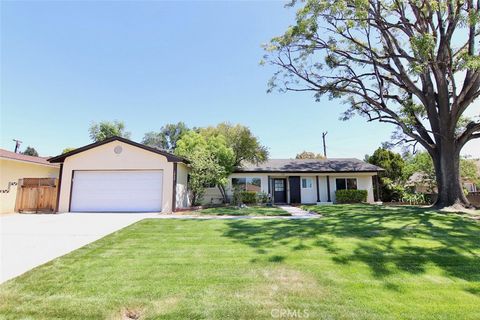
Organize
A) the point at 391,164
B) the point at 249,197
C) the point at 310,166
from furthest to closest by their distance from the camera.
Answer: the point at 391,164 < the point at 310,166 < the point at 249,197

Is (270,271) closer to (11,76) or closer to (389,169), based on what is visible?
(11,76)

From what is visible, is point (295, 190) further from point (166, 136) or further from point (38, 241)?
point (166, 136)

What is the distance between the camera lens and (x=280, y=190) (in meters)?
20.0

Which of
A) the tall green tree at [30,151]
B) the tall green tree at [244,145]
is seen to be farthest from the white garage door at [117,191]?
the tall green tree at [30,151]

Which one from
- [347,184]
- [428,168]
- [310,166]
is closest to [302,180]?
[310,166]

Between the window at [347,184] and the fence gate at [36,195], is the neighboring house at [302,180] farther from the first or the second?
the fence gate at [36,195]

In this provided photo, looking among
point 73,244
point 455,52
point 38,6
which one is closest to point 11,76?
point 38,6

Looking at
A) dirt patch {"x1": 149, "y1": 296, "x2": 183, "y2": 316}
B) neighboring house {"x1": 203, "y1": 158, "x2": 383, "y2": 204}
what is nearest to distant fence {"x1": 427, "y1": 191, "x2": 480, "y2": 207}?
neighboring house {"x1": 203, "y1": 158, "x2": 383, "y2": 204}

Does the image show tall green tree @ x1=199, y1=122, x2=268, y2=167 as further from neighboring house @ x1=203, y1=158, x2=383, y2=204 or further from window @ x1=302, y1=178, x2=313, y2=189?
window @ x1=302, y1=178, x2=313, y2=189

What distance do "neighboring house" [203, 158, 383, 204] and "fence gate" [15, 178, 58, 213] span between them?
985 centimetres

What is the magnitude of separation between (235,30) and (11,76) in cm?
1197

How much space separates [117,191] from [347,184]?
650 inches

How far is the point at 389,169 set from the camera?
22719 mm

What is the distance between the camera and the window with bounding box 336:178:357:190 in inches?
776
